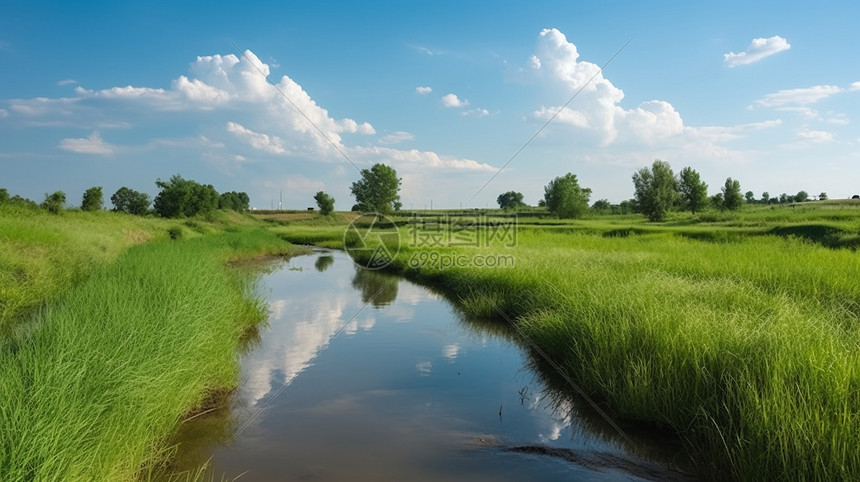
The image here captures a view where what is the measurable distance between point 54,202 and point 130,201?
93.7ft

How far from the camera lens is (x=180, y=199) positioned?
53938 millimetres

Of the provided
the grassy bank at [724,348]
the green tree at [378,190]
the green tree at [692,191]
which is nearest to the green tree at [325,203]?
the green tree at [378,190]

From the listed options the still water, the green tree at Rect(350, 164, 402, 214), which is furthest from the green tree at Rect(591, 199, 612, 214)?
the still water

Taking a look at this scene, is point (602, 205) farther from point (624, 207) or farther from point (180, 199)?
point (180, 199)

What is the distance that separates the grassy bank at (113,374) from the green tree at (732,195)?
72.7 metres

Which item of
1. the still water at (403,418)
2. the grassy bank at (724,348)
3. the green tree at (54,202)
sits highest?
the green tree at (54,202)

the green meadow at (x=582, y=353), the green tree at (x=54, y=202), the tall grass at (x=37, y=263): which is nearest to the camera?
the green meadow at (x=582, y=353)

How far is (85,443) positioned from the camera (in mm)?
3873

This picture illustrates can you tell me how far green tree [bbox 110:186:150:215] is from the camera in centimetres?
5484

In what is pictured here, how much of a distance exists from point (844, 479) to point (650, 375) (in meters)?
2.56

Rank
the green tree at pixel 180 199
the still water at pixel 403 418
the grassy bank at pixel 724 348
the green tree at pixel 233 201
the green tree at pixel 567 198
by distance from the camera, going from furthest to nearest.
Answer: the green tree at pixel 233 201
the green tree at pixel 567 198
the green tree at pixel 180 199
the still water at pixel 403 418
the grassy bank at pixel 724 348

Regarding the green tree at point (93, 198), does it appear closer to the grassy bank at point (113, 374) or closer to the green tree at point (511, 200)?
the grassy bank at point (113, 374)

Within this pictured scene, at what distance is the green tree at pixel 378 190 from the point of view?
72.4m

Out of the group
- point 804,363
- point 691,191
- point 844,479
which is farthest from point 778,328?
point 691,191
